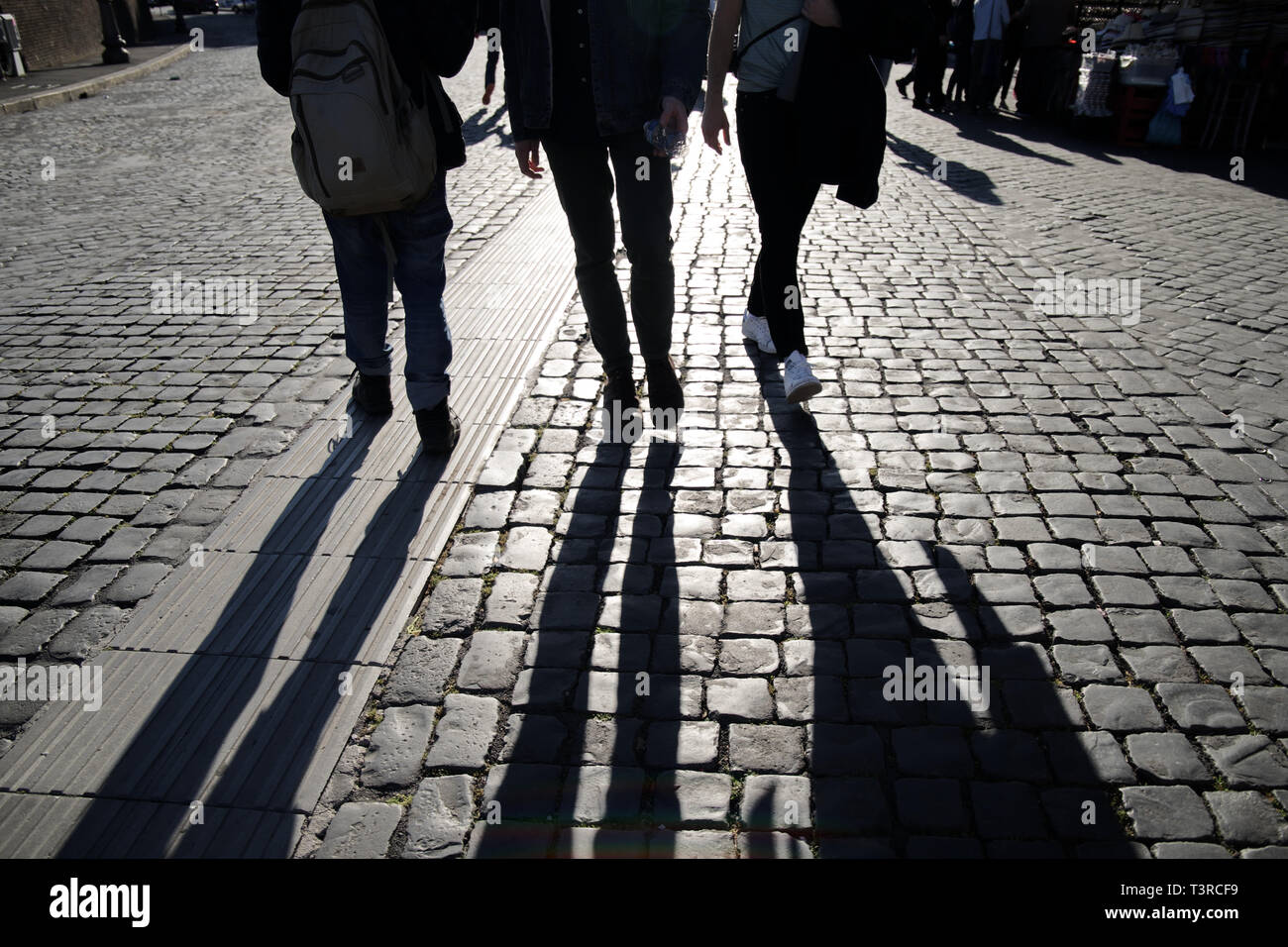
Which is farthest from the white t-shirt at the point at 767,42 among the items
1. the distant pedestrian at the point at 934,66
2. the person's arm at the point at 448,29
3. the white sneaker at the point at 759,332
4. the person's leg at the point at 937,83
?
the person's leg at the point at 937,83

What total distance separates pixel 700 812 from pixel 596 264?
8.10 feet

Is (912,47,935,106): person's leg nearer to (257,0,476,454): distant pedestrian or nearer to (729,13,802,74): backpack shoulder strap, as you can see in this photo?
(729,13,802,74): backpack shoulder strap

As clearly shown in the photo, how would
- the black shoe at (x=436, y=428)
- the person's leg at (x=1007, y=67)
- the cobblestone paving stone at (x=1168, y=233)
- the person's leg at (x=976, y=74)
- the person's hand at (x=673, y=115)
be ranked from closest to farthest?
the person's hand at (x=673, y=115) → the black shoe at (x=436, y=428) → the cobblestone paving stone at (x=1168, y=233) → the person's leg at (x=976, y=74) → the person's leg at (x=1007, y=67)

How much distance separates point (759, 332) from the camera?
4938 mm

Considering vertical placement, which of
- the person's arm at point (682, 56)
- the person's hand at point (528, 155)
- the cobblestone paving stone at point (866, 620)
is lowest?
the cobblestone paving stone at point (866, 620)

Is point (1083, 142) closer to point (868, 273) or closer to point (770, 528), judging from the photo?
point (868, 273)

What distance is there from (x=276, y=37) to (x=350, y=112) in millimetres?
467

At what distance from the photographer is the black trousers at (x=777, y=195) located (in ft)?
12.8

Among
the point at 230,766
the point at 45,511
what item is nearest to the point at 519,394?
the point at 45,511

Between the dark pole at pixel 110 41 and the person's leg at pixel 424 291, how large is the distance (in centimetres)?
2223

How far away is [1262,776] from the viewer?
7.64ft

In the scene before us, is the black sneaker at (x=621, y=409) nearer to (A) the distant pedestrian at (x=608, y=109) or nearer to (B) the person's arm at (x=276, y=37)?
(A) the distant pedestrian at (x=608, y=109)
